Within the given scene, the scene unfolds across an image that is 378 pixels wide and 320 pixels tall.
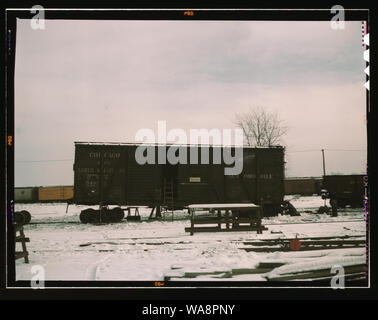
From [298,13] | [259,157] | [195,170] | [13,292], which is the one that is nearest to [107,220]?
[195,170]

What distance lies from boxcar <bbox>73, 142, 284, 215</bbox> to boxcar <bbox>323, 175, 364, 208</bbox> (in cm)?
580

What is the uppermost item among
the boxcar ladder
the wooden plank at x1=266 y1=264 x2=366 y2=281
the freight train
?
the boxcar ladder

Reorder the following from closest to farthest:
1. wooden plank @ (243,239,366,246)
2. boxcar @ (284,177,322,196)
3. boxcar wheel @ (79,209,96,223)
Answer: wooden plank @ (243,239,366,246)
boxcar wheel @ (79,209,96,223)
boxcar @ (284,177,322,196)

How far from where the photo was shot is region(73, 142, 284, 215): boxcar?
15773 mm

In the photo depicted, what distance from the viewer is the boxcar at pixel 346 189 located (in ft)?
65.9

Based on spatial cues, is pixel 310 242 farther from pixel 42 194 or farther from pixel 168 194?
pixel 42 194

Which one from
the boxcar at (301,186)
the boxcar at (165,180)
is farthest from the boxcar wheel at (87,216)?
the boxcar at (301,186)

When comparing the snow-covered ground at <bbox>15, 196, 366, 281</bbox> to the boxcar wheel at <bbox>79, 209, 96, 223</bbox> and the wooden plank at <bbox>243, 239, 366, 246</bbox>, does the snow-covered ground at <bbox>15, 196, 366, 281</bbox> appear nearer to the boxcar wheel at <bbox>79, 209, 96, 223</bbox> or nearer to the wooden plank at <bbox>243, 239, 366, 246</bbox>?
the wooden plank at <bbox>243, 239, 366, 246</bbox>

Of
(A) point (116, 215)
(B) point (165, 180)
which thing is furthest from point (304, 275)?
(A) point (116, 215)

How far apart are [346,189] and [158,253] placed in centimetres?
1633

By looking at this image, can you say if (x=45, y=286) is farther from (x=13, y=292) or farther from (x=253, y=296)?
(x=253, y=296)

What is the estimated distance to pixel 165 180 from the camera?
1606 centimetres

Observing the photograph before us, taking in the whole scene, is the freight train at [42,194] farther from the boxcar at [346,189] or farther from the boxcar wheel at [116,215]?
the boxcar at [346,189]

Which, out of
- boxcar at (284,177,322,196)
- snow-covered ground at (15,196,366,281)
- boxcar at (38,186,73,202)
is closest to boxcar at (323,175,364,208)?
snow-covered ground at (15,196,366,281)
